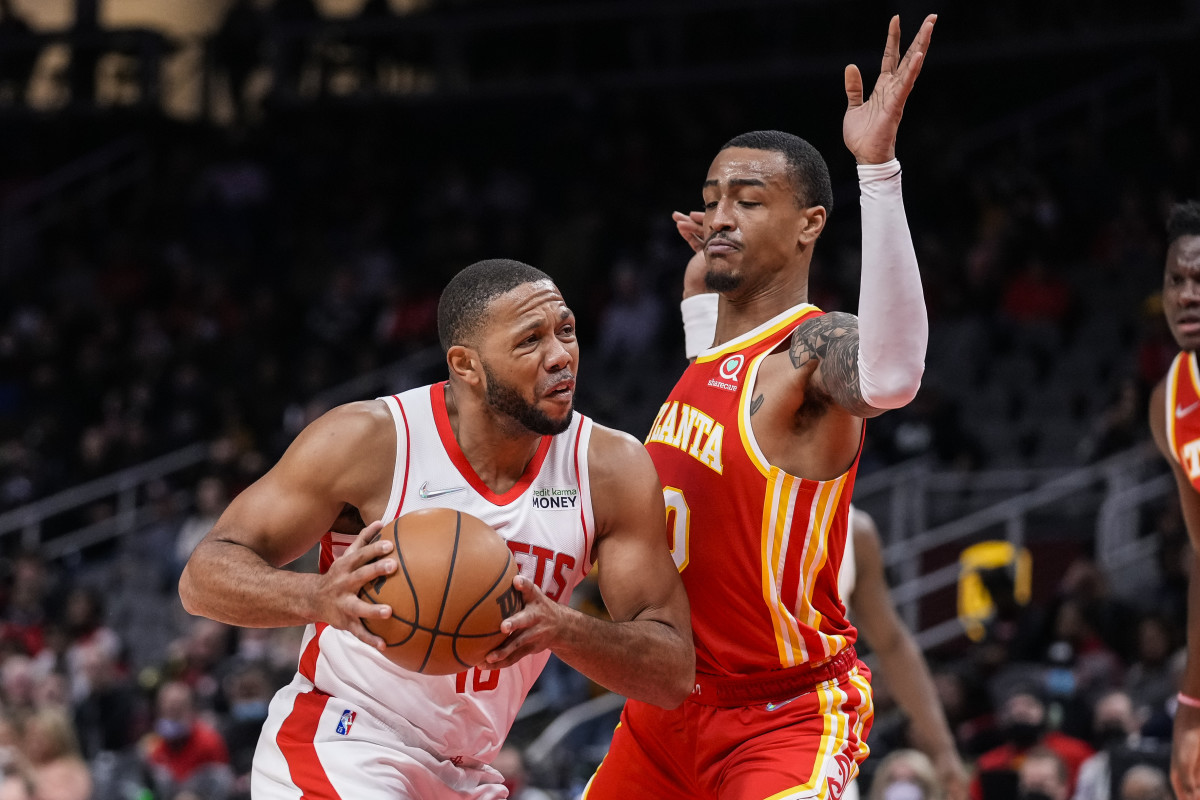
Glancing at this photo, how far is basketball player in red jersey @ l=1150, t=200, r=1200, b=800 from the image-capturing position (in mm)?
4637

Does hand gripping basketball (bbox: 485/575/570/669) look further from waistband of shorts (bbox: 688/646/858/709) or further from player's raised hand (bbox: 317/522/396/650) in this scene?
waistband of shorts (bbox: 688/646/858/709)

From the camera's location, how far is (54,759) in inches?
343

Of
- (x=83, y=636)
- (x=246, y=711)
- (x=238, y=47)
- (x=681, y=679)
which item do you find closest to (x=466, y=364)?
(x=681, y=679)

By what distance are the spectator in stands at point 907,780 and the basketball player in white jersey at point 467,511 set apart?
3.44 m

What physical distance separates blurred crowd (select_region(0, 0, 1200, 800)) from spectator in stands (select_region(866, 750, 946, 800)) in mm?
15

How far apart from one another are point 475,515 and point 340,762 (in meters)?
0.70

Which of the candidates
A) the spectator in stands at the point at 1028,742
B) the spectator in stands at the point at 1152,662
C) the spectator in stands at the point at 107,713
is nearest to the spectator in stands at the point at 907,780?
the spectator in stands at the point at 1028,742

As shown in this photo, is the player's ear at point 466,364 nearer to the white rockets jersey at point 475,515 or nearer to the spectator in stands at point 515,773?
the white rockets jersey at point 475,515

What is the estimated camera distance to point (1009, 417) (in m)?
13.1

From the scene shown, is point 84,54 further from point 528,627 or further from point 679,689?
point 528,627

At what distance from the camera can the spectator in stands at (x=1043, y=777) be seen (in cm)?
711

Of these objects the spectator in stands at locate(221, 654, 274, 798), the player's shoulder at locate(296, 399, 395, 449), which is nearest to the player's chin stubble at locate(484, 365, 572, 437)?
the player's shoulder at locate(296, 399, 395, 449)

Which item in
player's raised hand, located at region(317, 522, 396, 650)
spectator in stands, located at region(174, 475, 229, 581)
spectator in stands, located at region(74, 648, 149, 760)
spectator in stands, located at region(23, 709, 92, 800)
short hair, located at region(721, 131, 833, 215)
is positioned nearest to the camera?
player's raised hand, located at region(317, 522, 396, 650)

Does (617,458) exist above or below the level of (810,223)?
below
